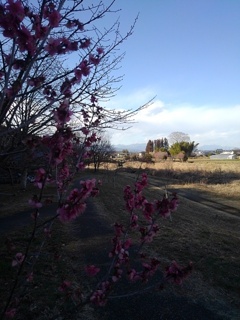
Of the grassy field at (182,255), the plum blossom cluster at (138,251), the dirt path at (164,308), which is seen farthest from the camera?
the grassy field at (182,255)

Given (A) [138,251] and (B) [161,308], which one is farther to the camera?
(B) [161,308]

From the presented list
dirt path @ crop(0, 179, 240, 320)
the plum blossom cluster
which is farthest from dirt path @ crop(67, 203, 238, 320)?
the plum blossom cluster

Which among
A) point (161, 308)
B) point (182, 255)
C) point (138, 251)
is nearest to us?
point (138, 251)

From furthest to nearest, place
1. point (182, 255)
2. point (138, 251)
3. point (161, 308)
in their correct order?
point (182, 255)
point (161, 308)
point (138, 251)

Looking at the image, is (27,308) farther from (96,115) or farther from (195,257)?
(195,257)

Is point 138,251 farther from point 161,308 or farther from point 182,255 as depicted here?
point 182,255

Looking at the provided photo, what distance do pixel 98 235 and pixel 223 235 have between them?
14.6 ft

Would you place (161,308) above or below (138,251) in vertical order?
below

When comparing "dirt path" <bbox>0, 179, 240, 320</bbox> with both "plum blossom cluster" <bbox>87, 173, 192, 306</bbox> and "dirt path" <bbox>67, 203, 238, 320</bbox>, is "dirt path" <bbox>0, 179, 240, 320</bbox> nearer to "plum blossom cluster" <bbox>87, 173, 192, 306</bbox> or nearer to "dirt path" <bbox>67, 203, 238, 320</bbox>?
"dirt path" <bbox>67, 203, 238, 320</bbox>

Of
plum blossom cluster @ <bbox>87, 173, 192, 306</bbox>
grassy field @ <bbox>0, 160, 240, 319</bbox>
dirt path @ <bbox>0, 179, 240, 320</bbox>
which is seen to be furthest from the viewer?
grassy field @ <bbox>0, 160, 240, 319</bbox>

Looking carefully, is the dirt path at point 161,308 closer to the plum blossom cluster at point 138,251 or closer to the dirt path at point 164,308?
the dirt path at point 164,308

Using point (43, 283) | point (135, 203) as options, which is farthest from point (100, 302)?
point (43, 283)

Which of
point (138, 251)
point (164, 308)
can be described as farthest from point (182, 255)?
point (138, 251)

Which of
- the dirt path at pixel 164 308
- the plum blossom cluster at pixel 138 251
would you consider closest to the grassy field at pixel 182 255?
the dirt path at pixel 164 308
